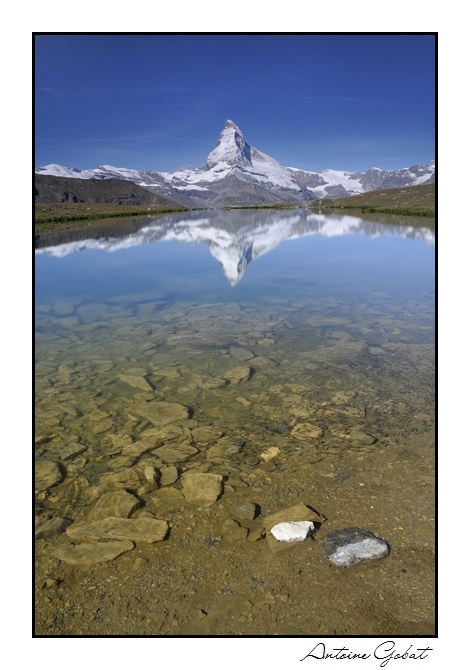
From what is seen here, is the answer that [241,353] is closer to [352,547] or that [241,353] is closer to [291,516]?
[291,516]

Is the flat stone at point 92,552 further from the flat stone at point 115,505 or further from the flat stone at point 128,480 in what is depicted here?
the flat stone at point 128,480

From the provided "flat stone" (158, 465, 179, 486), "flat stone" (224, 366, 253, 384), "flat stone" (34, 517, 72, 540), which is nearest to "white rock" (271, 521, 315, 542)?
"flat stone" (158, 465, 179, 486)

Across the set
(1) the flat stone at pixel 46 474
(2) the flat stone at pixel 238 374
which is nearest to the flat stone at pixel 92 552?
(1) the flat stone at pixel 46 474

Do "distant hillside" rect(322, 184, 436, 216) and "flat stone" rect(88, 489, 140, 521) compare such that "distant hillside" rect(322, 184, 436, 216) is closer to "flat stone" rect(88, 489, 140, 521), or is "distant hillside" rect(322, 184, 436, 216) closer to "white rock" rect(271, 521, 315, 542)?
"white rock" rect(271, 521, 315, 542)

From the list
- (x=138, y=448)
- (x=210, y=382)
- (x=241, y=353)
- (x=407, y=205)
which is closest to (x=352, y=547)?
(x=138, y=448)

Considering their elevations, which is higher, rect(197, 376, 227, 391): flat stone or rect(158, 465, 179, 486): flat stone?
rect(197, 376, 227, 391): flat stone

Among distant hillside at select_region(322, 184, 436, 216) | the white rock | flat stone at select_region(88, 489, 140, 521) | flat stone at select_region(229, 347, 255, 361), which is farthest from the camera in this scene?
distant hillside at select_region(322, 184, 436, 216)
